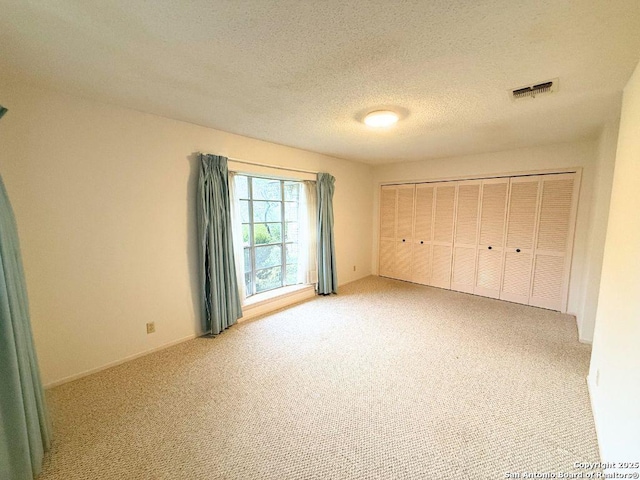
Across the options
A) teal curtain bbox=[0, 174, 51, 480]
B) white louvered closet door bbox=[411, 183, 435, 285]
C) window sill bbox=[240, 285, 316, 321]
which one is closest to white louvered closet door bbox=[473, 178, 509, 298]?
white louvered closet door bbox=[411, 183, 435, 285]

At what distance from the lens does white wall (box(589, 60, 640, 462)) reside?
1.15 meters

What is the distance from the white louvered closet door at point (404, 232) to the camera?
4.73 m

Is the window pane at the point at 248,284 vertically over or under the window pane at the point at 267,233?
under

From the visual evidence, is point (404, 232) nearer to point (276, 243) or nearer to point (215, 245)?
point (276, 243)

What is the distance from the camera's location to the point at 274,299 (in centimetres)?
361

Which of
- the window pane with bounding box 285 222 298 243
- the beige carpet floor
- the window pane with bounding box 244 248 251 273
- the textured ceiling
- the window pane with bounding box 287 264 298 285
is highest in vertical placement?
the textured ceiling

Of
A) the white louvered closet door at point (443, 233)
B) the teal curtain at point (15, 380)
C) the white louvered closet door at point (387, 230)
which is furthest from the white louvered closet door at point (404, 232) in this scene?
the teal curtain at point (15, 380)

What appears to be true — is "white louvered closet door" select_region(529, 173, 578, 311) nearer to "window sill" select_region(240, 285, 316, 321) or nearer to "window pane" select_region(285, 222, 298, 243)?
"window sill" select_region(240, 285, 316, 321)

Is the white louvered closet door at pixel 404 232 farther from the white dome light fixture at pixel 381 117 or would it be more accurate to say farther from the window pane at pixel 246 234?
the window pane at pixel 246 234

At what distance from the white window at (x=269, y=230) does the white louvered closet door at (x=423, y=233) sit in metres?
2.14

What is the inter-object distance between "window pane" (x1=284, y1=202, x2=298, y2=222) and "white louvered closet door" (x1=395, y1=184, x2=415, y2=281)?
2059 mm

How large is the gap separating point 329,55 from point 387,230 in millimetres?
3953

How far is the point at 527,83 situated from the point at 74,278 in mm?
3610

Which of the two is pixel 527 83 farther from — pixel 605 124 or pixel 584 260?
pixel 584 260
